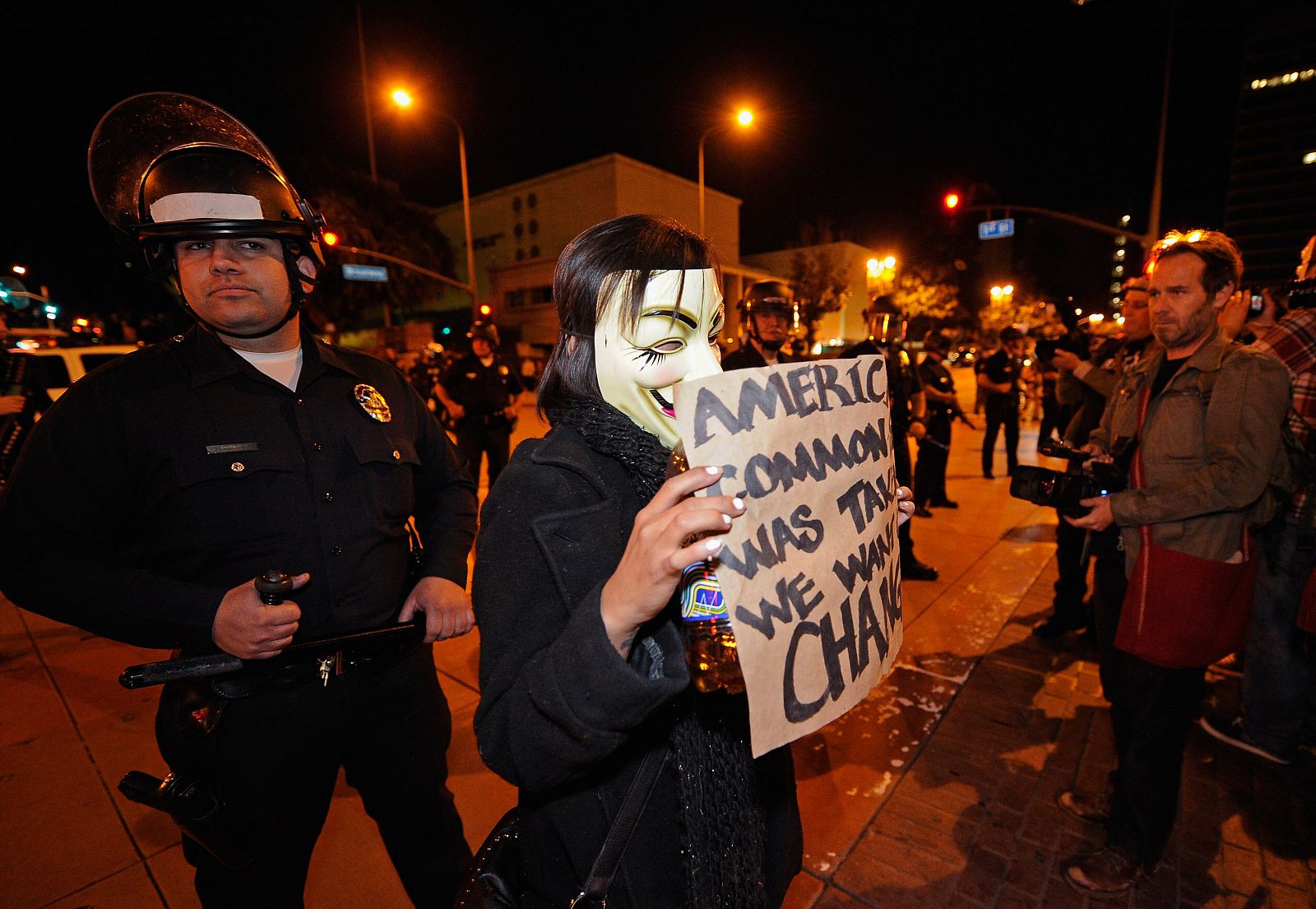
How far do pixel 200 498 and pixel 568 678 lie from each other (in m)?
1.27

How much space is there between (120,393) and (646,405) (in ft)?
4.65

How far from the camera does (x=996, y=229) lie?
13.9 metres

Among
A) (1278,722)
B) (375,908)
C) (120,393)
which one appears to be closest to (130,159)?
(120,393)

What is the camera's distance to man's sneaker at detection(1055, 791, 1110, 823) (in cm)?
256

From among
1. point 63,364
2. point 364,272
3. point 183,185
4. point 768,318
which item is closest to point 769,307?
point 768,318

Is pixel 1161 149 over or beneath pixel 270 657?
over

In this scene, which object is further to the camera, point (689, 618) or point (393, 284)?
point (393, 284)

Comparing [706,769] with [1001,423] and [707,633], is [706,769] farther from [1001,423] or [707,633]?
[1001,423]

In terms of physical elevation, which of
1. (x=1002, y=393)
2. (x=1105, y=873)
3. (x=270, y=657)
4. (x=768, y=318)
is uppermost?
(x=768, y=318)

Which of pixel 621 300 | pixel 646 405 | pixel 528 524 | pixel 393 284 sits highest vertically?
pixel 393 284

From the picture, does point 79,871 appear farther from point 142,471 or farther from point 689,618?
point 689,618

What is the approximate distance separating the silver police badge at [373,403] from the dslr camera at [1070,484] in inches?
94.6

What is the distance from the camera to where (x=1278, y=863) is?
7.65ft

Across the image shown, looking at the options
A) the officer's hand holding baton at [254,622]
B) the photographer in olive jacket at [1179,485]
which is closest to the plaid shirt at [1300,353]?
the photographer in olive jacket at [1179,485]
